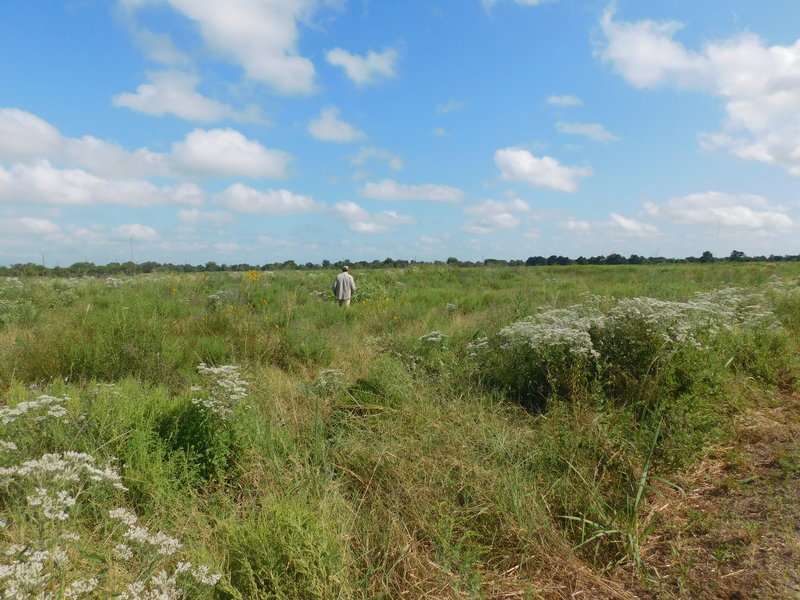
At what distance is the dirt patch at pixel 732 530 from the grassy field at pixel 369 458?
0.10 meters

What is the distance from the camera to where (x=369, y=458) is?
3.52 metres

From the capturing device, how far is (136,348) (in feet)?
18.0

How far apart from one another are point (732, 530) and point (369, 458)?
248 cm

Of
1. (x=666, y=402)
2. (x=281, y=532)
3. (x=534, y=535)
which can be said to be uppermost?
(x=666, y=402)

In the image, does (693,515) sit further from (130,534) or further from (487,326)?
(487,326)

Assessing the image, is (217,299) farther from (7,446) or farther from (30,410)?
(7,446)

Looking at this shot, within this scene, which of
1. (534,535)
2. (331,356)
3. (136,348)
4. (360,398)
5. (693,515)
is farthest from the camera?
(331,356)

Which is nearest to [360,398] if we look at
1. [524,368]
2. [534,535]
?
[524,368]

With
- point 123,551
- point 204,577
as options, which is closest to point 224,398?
point 123,551

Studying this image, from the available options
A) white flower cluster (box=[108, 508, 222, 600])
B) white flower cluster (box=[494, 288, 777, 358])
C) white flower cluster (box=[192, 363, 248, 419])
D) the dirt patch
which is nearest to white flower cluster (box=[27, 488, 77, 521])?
white flower cluster (box=[108, 508, 222, 600])

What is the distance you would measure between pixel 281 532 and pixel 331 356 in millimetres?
4209

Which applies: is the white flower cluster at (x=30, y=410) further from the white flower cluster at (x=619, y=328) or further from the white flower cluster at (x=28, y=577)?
the white flower cluster at (x=619, y=328)

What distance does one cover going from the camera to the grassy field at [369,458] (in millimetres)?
2385

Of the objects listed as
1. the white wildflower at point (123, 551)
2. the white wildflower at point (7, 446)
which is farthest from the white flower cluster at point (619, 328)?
the white wildflower at point (7, 446)
